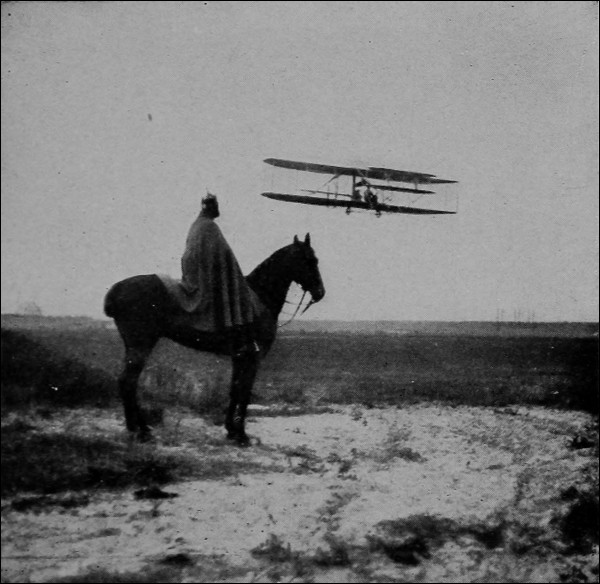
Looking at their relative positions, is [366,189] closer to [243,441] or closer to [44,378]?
[243,441]

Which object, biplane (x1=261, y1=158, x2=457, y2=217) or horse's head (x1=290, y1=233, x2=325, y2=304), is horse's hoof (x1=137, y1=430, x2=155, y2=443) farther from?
biplane (x1=261, y1=158, x2=457, y2=217)

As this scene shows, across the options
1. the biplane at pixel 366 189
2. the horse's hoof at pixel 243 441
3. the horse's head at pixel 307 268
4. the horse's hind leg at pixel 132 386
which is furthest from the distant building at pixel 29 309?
the biplane at pixel 366 189

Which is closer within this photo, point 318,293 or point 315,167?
point 318,293

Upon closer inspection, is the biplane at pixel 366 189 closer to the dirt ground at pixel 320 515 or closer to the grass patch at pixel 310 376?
the grass patch at pixel 310 376

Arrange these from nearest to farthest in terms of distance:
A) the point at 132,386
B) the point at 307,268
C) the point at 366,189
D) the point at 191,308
Result: 1. the point at 132,386
2. the point at 191,308
3. the point at 307,268
4. the point at 366,189

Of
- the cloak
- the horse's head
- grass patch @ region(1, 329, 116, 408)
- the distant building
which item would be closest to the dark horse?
the horse's head

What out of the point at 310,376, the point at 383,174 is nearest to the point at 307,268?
the point at 310,376
